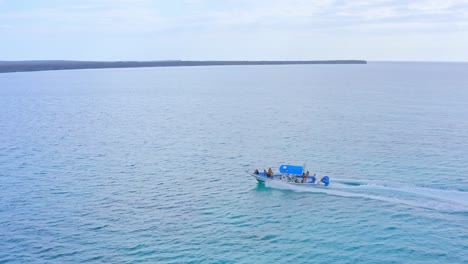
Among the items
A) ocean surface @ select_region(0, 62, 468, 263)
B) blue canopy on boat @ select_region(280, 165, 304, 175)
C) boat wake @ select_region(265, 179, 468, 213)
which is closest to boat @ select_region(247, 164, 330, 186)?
blue canopy on boat @ select_region(280, 165, 304, 175)

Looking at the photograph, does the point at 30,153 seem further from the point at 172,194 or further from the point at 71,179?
the point at 172,194

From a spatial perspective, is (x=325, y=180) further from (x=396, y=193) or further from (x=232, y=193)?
(x=232, y=193)

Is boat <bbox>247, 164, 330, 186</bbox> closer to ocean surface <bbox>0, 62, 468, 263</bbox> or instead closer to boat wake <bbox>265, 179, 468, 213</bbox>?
boat wake <bbox>265, 179, 468, 213</bbox>

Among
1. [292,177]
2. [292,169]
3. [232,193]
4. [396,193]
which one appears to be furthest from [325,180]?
[232,193]

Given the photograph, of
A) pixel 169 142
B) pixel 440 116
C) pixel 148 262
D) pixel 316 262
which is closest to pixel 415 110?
pixel 440 116

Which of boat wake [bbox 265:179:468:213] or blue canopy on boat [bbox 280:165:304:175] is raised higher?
blue canopy on boat [bbox 280:165:304:175]

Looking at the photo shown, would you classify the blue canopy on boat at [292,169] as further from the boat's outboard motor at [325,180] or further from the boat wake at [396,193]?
the boat's outboard motor at [325,180]
